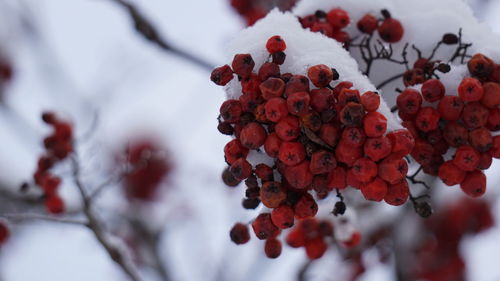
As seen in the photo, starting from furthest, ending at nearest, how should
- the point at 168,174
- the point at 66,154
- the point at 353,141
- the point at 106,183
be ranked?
the point at 168,174 → the point at 66,154 → the point at 106,183 → the point at 353,141

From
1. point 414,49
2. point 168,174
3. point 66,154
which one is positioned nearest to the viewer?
point 414,49

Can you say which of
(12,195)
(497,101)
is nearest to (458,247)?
(497,101)

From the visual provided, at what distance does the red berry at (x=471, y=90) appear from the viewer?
4.81 feet

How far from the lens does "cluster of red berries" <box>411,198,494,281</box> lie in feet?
14.3

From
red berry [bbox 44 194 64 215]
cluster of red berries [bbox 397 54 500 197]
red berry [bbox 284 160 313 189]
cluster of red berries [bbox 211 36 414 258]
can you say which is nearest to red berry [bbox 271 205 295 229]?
cluster of red berries [bbox 211 36 414 258]

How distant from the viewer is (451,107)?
4.91 ft

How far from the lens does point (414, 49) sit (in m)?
1.87

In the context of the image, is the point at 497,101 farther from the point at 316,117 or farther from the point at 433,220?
the point at 433,220

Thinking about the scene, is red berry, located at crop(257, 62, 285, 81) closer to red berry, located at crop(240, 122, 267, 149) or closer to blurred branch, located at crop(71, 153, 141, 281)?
red berry, located at crop(240, 122, 267, 149)

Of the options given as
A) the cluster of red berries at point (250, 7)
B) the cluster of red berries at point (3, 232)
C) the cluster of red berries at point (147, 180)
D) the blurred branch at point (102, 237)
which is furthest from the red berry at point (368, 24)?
the cluster of red berries at point (147, 180)

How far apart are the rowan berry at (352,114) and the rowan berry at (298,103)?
0.33 ft

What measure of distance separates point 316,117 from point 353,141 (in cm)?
12

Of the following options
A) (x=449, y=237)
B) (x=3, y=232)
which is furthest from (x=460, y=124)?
(x=449, y=237)

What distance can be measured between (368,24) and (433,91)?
0.47 meters
